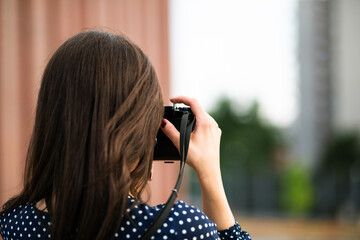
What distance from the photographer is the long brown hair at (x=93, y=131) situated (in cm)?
74

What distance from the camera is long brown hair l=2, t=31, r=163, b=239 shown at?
0.74 meters

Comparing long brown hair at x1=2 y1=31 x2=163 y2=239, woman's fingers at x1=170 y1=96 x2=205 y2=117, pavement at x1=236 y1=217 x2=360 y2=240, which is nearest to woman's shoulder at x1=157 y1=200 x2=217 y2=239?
long brown hair at x1=2 y1=31 x2=163 y2=239

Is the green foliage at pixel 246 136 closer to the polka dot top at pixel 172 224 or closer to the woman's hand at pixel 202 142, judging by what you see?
the woman's hand at pixel 202 142

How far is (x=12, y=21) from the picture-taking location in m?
2.44

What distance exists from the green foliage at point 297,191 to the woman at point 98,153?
14049 mm

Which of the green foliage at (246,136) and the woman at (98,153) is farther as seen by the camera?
the green foliage at (246,136)

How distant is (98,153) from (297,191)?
14292 mm

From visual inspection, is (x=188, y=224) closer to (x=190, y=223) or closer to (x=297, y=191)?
(x=190, y=223)

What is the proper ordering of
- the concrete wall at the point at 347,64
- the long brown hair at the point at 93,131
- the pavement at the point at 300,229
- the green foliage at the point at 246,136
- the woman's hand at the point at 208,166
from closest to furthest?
the long brown hair at the point at 93,131
the woman's hand at the point at 208,166
the pavement at the point at 300,229
the concrete wall at the point at 347,64
the green foliage at the point at 246,136

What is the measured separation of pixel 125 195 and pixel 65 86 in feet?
0.82

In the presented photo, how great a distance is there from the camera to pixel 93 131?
2.45ft

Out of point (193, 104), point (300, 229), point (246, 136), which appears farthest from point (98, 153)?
point (246, 136)

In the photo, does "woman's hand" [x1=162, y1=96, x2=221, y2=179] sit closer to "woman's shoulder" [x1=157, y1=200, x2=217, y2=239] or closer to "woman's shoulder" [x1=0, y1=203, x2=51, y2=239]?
"woman's shoulder" [x1=157, y1=200, x2=217, y2=239]

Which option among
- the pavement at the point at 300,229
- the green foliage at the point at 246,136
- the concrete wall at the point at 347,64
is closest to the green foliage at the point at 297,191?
the pavement at the point at 300,229
